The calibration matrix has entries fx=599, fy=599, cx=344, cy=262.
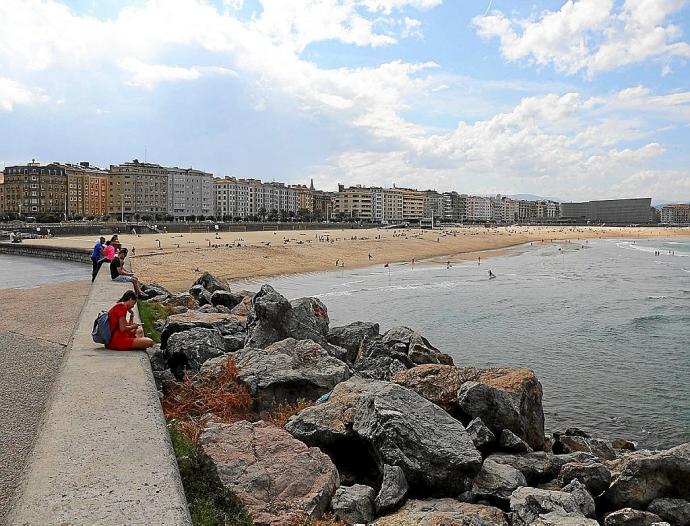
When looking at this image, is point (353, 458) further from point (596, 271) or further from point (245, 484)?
point (596, 271)

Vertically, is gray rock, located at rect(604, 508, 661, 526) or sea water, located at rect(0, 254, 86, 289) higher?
sea water, located at rect(0, 254, 86, 289)

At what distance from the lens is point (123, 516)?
3.49 meters

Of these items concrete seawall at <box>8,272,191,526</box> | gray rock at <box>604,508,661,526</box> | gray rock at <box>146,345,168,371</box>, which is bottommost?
gray rock at <box>604,508,661,526</box>

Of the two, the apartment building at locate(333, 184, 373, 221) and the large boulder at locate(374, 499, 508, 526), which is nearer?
the large boulder at locate(374, 499, 508, 526)

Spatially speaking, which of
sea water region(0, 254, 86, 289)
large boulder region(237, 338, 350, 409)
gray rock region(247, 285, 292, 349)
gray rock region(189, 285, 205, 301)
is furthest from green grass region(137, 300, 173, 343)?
sea water region(0, 254, 86, 289)

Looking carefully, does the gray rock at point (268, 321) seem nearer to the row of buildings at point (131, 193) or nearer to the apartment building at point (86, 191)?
the row of buildings at point (131, 193)

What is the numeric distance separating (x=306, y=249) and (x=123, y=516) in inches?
2011

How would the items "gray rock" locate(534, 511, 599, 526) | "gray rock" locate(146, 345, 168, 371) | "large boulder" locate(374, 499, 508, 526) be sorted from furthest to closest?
"gray rock" locate(146, 345, 168, 371) < "gray rock" locate(534, 511, 599, 526) < "large boulder" locate(374, 499, 508, 526)

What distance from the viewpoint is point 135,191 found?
140625 millimetres

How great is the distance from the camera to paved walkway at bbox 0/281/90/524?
548 centimetres

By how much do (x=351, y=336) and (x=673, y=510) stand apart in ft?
23.9

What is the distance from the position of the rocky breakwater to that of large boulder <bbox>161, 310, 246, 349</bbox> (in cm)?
90

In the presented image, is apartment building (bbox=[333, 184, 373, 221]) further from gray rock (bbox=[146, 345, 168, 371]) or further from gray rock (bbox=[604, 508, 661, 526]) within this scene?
gray rock (bbox=[604, 508, 661, 526])

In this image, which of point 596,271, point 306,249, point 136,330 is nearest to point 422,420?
point 136,330
